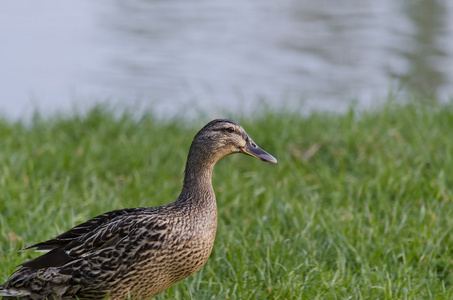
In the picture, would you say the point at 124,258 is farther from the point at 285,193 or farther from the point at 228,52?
the point at 228,52

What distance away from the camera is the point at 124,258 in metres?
3.57

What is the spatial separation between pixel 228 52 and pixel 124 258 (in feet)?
28.4

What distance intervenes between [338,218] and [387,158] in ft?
4.48

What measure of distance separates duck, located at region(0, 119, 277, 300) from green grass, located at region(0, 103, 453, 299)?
0.35 meters

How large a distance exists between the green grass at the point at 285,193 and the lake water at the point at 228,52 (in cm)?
229

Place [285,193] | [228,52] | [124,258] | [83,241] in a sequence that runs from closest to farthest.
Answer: [124,258], [83,241], [285,193], [228,52]

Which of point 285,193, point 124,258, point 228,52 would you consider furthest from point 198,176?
point 228,52

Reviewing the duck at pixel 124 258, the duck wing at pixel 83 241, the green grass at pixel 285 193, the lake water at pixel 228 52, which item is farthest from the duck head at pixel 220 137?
the lake water at pixel 228 52

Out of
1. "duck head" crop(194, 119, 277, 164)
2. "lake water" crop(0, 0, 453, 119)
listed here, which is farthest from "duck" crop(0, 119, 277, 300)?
"lake water" crop(0, 0, 453, 119)

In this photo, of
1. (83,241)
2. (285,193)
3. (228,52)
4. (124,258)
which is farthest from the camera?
(228,52)

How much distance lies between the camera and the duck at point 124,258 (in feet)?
11.7

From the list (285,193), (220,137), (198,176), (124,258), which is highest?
(220,137)

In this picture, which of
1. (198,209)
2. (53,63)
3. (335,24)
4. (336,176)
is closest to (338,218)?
(336,176)

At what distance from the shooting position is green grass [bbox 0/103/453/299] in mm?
4098
